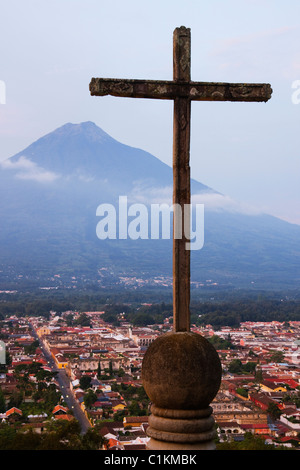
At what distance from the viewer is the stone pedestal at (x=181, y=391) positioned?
4.15 metres

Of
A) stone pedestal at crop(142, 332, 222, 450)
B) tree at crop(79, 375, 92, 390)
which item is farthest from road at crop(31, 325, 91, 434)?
stone pedestal at crop(142, 332, 222, 450)

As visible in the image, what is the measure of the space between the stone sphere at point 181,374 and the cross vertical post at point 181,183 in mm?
375

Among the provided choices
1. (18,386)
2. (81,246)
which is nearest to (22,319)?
(18,386)

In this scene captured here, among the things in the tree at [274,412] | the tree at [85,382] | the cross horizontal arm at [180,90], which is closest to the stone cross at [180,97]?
the cross horizontal arm at [180,90]

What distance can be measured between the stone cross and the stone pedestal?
40cm

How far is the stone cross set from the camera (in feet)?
15.3

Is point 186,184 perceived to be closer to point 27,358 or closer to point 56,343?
point 27,358

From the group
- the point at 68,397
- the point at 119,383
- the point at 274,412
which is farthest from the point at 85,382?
the point at 274,412

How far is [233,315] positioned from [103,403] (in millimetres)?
62205

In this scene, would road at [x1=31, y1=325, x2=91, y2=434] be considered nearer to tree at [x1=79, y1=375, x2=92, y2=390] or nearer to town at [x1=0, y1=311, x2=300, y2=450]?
town at [x1=0, y1=311, x2=300, y2=450]

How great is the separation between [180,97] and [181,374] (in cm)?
167

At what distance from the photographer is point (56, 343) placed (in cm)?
7438

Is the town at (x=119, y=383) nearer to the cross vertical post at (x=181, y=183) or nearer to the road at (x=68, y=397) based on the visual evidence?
the road at (x=68, y=397)

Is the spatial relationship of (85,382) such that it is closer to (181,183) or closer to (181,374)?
(181,183)
